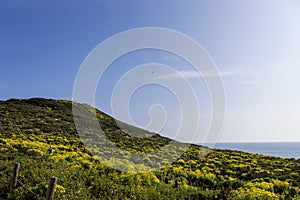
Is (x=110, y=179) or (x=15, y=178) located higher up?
(x=110, y=179)

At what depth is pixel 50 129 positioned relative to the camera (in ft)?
127

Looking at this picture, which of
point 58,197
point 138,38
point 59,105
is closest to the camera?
point 58,197

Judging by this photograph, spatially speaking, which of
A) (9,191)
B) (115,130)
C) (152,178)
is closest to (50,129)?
(115,130)

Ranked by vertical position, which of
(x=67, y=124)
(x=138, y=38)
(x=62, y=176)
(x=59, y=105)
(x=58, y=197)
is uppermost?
(x=59, y=105)

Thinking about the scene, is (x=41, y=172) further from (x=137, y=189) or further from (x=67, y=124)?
(x=67, y=124)

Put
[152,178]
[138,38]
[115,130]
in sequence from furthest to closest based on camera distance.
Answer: [115,130]
[152,178]
[138,38]

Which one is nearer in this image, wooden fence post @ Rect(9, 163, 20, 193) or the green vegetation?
wooden fence post @ Rect(9, 163, 20, 193)

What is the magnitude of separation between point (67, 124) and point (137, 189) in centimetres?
3233

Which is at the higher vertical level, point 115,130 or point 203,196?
point 115,130

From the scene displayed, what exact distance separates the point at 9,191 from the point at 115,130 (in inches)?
1428

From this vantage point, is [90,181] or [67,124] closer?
[90,181]

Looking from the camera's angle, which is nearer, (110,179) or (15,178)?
(15,178)

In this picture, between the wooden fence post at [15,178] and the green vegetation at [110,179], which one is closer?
the wooden fence post at [15,178]

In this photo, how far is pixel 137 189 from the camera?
41.5 feet
